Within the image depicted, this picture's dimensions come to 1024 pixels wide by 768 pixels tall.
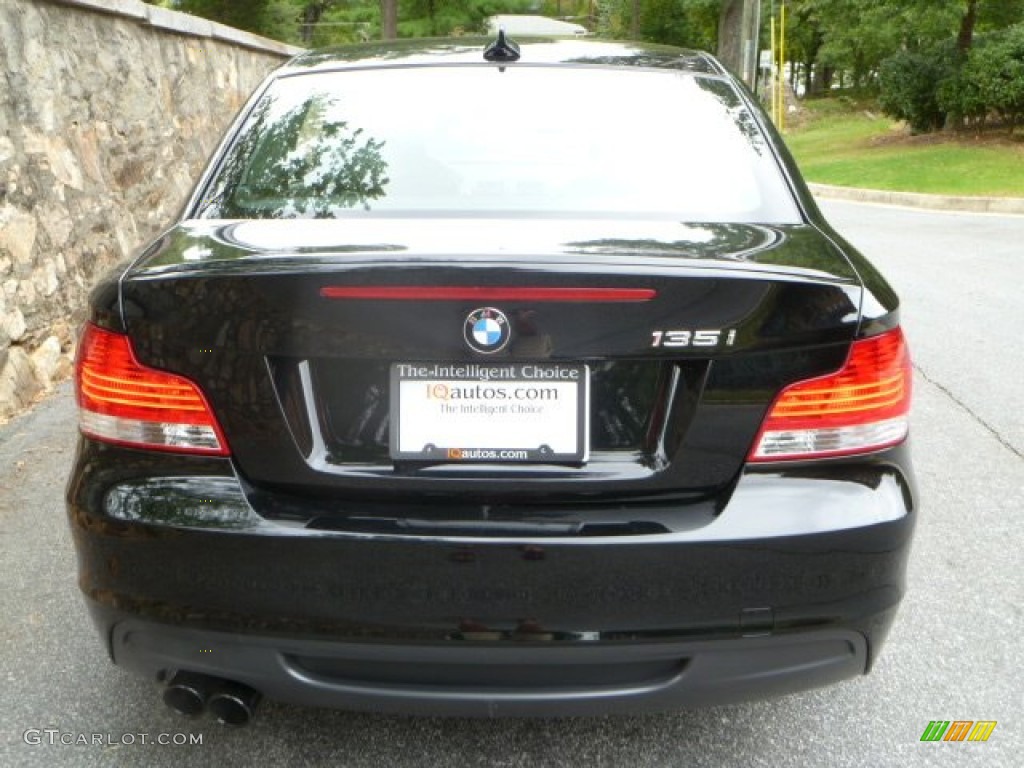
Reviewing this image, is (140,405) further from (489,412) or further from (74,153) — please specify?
(74,153)

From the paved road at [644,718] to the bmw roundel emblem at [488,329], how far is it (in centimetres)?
108

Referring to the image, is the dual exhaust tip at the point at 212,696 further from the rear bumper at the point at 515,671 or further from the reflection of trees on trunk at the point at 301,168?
the reflection of trees on trunk at the point at 301,168

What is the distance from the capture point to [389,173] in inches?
106

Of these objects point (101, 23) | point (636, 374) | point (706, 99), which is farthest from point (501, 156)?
point (101, 23)

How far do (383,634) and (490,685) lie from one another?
0.74ft

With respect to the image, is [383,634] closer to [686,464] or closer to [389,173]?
[686,464]

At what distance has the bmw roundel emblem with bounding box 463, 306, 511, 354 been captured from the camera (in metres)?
1.95

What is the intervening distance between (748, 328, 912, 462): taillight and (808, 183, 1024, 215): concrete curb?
13.6 meters

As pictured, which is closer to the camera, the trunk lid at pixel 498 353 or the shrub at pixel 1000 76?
the trunk lid at pixel 498 353

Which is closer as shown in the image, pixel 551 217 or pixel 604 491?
pixel 604 491

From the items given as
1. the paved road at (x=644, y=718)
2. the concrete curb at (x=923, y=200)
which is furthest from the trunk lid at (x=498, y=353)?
the concrete curb at (x=923, y=200)

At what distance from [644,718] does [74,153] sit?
493 centimetres

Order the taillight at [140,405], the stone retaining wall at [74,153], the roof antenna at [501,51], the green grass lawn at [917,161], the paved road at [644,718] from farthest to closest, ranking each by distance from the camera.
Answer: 1. the green grass lawn at [917,161]
2. the stone retaining wall at [74,153]
3. the roof antenna at [501,51]
4. the paved road at [644,718]
5. the taillight at [140,405]

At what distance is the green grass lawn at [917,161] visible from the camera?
16562 mm
